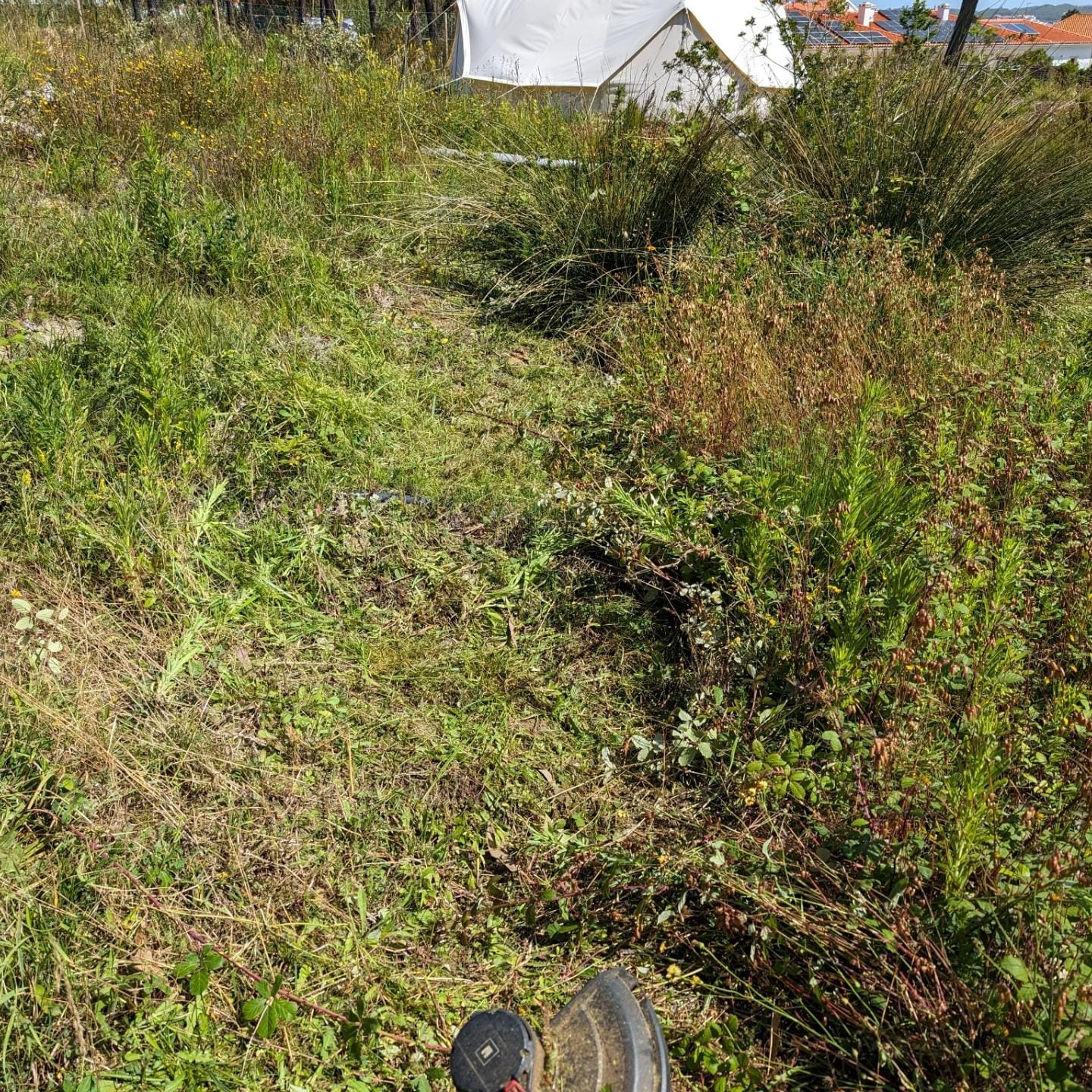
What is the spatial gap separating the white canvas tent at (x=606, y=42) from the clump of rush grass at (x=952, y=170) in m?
4.29

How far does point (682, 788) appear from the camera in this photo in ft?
8.09

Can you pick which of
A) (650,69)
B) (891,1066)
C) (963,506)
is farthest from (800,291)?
(650,69)

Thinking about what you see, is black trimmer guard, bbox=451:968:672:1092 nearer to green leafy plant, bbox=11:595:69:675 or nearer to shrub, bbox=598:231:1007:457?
green leafy plant, bbox=11:595:69:675

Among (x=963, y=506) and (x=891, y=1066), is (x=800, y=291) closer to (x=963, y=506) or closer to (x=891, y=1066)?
(x=963, y=506)

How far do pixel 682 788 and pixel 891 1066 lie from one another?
876 mm

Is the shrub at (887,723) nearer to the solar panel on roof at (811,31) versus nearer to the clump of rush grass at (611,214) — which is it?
the clump of rush grass at (611,214)

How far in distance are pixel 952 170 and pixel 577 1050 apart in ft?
17.6

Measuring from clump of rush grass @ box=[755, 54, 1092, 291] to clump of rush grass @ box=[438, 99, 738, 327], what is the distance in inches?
24.0

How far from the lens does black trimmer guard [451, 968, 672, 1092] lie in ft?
4.91

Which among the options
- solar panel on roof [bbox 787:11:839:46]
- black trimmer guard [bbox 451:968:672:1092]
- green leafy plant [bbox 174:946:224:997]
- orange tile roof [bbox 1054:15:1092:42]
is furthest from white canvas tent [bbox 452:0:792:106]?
orange tile roof [bbox 1054:15:1092:42]

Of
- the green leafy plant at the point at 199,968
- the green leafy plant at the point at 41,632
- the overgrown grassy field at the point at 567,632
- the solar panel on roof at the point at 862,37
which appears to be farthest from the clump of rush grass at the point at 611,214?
the green leafy plant at the point at 199,968

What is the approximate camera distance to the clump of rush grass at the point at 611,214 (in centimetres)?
518

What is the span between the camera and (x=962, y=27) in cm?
784

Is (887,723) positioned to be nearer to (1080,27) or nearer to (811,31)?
(811,31)
